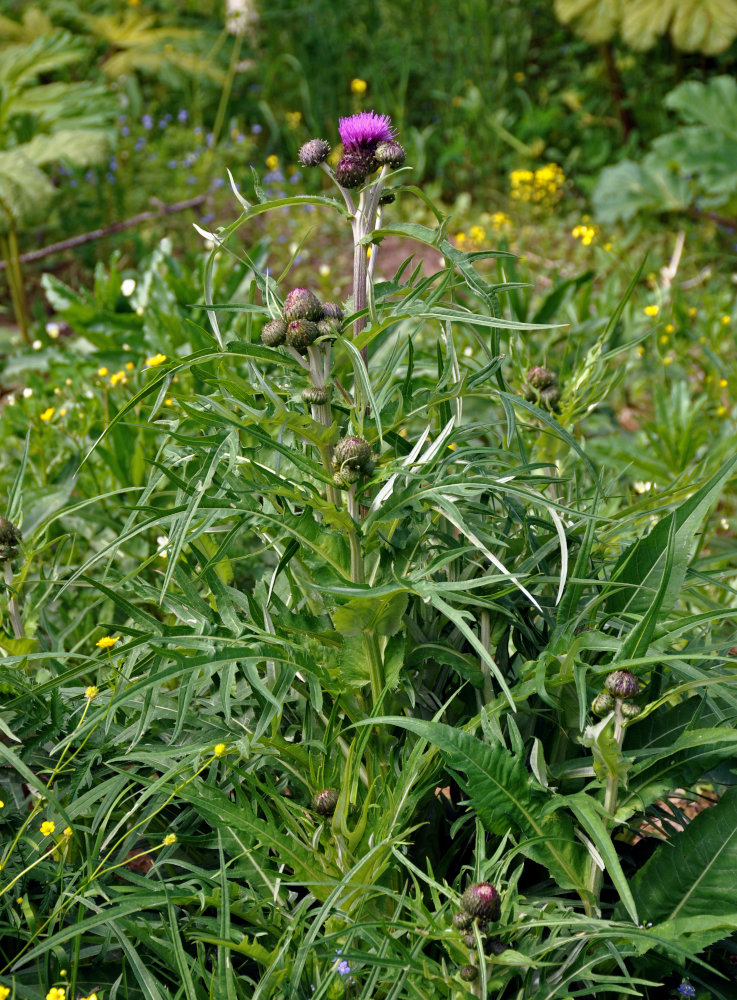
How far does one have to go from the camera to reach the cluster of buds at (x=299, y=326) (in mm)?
1206

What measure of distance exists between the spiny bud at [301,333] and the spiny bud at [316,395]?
0.06 metres

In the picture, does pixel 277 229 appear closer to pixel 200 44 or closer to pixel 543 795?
pixel 200 44

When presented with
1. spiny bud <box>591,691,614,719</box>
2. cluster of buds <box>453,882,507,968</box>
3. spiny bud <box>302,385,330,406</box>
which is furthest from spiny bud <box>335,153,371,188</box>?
cluster of buds <box>453,882,507,968</box>

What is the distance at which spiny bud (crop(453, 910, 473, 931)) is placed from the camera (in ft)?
3.51

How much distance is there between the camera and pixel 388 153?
1.30 metres

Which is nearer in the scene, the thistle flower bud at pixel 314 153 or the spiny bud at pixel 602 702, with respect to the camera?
the spiny bud at pixel 602 702

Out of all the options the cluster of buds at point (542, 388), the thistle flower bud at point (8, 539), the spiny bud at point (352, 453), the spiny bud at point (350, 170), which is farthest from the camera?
the cluster of buds at point (542, 388)

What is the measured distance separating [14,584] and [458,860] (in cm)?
81

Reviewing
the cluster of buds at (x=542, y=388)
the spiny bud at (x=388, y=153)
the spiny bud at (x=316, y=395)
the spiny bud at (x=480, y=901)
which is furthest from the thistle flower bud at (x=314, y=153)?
the spiny bud at (x=480, y=901)

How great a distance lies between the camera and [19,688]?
145 cm

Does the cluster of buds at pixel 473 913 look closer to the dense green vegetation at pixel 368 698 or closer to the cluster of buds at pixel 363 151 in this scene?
the dense green vegetation at pixel 368 698

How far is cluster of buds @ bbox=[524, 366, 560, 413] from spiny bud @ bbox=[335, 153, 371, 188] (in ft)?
2.12

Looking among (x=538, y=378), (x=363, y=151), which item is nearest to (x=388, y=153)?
(x=363, y=151)

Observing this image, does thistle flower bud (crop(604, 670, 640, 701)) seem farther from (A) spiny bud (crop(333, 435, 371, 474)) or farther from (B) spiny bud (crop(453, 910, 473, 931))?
(A) spiny bud (crop(333, 435, 371, 474))
